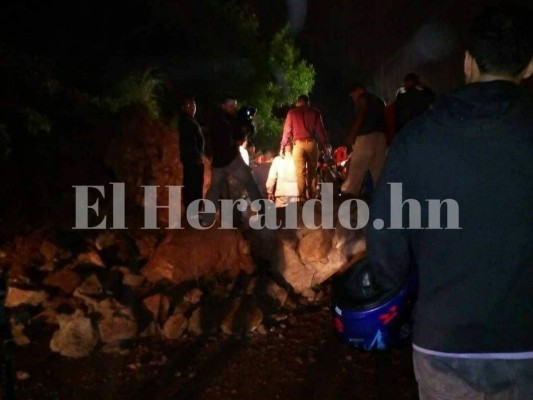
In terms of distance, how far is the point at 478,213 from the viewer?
1688mm

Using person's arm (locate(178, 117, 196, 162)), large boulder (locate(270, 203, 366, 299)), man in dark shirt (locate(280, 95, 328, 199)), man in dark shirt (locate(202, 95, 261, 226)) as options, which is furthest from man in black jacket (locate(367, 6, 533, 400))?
man in dark shirt (locate(280, 95, 328, 199))

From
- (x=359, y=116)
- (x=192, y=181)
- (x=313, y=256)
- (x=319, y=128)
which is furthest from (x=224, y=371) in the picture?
(x=319, y=128)

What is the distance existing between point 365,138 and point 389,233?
20.2ft

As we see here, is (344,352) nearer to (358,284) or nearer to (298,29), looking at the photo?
(358,284)

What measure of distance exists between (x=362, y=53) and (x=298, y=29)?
2.28 m

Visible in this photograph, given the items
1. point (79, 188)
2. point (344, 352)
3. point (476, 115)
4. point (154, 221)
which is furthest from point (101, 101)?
point (476, 115)

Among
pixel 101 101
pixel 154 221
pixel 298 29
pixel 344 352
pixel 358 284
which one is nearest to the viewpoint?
pixel 358 284

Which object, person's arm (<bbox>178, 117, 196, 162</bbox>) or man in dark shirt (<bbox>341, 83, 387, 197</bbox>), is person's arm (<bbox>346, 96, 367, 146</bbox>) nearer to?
man in dark shirt (<bbox>341, 83, 387, 197</bbox>)

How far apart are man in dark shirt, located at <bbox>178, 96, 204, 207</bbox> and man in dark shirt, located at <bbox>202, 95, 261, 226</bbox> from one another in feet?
0.60

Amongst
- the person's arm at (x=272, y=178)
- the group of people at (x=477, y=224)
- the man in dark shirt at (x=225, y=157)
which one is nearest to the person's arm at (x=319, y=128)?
the person's arm at (x=272, y=178)

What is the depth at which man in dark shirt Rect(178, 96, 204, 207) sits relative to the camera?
22.9 feet

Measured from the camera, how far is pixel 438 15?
16984 millimetres

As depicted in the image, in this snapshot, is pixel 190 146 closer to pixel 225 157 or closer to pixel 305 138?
pixel 225 157

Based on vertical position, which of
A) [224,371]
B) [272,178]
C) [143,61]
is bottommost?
[224,371]
